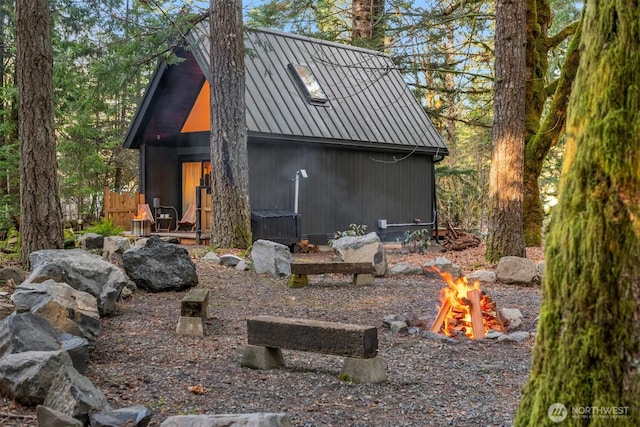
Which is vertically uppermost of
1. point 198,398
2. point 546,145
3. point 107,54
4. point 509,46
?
point 107,54

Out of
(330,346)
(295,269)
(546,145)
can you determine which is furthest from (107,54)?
(330,346)

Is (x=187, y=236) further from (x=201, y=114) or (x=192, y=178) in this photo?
(x=201, y=114)

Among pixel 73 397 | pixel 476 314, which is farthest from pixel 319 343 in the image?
pixel 476 314

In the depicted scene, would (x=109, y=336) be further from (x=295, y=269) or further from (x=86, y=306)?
(x=295, y=269)

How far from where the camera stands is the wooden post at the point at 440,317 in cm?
646

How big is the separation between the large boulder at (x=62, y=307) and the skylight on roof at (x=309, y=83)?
11992 millimetres

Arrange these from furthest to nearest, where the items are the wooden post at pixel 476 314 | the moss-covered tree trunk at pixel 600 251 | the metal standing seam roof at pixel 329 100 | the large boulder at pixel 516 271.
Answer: the metal standing seam roof at pixel 329 100
the large boulder at pixel 516 271
the wooden post at pixel 476 314
the moss-covered tree trunk at pixel 600 251

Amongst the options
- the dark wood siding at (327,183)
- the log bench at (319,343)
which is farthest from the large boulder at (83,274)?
the dark wood siding at (327,183)

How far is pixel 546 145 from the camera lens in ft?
45.4

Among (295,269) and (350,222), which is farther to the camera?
(350,222)

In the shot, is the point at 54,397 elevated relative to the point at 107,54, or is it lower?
lower

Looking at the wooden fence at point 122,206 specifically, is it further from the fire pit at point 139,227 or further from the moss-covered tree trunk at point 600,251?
the moss-covered tree trunk at point 600,251

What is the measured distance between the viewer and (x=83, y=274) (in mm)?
6629

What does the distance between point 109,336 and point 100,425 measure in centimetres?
264
